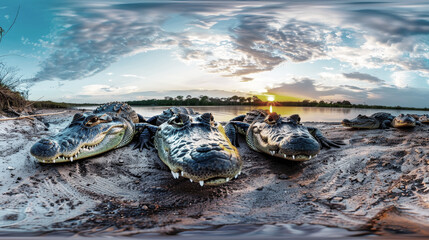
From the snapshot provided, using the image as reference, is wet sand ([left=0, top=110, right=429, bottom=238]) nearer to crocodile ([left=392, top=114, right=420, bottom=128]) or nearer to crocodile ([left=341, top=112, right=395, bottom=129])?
crocodile ([left=392, top=114, right=420, bottom=128])

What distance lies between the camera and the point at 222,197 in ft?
9.37

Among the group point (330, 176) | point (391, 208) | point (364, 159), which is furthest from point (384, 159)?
point (391, 208)

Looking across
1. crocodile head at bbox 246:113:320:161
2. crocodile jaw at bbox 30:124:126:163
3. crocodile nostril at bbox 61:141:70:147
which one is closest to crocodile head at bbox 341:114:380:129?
crocodile head at bbox 246:113:320:161

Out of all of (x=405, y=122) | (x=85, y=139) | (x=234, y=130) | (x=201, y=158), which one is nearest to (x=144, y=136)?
(x=85, y=139)

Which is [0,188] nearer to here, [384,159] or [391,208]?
[391,208]

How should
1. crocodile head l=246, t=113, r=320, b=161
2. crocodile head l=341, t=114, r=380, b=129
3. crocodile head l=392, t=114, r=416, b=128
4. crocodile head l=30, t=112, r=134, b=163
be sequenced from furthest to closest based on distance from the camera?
crocodile head l=341, t=114, r=380, b=129 < crocodile head l=392, t=114, r=416, b=128 < crocodile head l=30, t=112, r=134, b=163 < crocodile head l=246, t=113, r=320, b=161

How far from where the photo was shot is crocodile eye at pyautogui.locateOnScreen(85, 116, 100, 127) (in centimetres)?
473

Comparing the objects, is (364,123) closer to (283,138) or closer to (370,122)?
(370,122)

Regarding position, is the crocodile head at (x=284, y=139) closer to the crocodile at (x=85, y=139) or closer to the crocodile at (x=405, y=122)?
the crocodile at (x=85, y=139)

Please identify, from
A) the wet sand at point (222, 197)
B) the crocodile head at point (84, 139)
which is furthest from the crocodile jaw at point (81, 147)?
the wet sand at point (222, 197)

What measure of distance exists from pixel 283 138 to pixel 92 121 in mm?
3779

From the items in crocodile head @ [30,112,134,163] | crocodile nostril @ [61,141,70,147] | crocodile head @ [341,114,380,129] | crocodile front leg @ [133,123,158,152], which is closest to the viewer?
crocodile head @ [30,112,134,163]

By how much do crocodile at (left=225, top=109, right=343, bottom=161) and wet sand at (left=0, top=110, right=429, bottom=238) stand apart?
338 mm

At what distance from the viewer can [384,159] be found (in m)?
4.23
